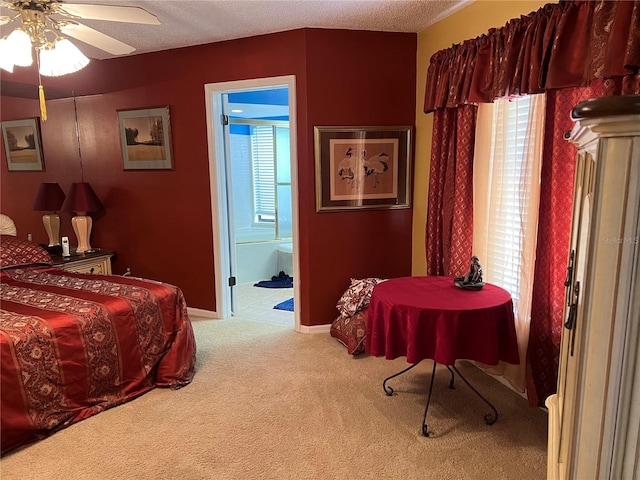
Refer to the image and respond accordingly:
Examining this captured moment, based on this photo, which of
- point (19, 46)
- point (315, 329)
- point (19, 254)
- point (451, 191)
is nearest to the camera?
point (19, 46)

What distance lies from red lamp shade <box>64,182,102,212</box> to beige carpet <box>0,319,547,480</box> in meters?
2.03

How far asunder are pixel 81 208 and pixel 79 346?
203cm

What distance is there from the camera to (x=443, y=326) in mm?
2016

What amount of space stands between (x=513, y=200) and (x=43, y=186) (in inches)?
156

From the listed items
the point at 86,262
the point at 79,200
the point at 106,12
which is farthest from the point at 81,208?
the point at 106,12

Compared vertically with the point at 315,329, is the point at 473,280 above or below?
above

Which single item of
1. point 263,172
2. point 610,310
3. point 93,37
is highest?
point 93,37

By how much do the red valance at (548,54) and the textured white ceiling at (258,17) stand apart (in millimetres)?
422

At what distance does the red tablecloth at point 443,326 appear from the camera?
2.03 m

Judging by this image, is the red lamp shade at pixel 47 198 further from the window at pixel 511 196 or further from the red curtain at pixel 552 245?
the red curtain at pixel 552 245

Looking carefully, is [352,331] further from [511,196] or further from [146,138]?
[146,138]

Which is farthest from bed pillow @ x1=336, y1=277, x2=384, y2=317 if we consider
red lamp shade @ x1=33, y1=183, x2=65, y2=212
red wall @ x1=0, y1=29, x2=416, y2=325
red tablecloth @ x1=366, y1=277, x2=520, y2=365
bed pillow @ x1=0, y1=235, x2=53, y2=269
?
red lamp shade @ x1=33, y1=183, x2=65, y2=212

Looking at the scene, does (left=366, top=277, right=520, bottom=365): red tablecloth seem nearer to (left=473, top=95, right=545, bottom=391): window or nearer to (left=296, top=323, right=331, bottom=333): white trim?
(left=473, top=95, right=545, bottom=391): window

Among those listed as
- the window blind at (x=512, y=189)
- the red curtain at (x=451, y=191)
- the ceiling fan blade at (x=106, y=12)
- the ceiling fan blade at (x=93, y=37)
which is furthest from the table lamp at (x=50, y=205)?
the window blind at (x=512, y=189)
